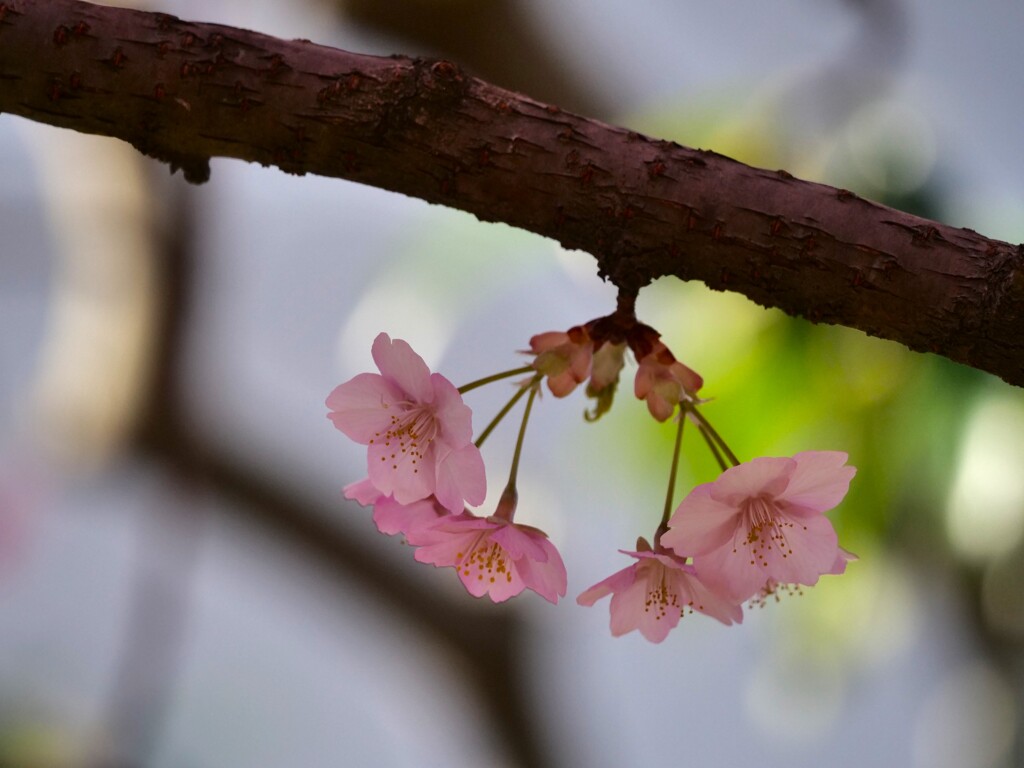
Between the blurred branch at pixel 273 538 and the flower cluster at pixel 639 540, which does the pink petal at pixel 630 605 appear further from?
the blurred branch at pixel 273 538

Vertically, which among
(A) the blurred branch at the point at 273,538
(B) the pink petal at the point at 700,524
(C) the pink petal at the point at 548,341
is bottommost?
(B) the pink petal at the point at 700,524

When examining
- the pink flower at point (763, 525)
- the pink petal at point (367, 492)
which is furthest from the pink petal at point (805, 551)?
the pink petal at point (367, 492)

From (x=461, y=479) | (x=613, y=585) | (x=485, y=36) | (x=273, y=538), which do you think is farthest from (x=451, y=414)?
(x=273, y=538)

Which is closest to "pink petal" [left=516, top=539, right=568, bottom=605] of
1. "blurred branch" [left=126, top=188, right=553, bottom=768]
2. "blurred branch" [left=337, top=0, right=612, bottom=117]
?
"blurred branch" [left=337, top=0, right=612, bottom=117]

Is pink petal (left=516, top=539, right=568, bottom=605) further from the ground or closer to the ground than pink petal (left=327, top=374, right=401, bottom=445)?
closer to the ground

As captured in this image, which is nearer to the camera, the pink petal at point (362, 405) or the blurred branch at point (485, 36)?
the pink petal at point (362, 405)

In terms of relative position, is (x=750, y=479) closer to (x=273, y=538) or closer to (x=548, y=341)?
(x=548, y=341)

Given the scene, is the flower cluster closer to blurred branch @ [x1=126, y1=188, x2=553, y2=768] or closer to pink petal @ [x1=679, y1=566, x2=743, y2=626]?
pink petal @ [x1=679, y1=566, x2=743, y2=626]

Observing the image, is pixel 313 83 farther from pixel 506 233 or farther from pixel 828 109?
pixel 506 233
